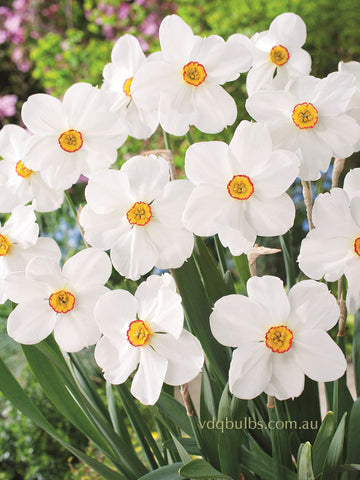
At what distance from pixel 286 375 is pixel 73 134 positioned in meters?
0.29

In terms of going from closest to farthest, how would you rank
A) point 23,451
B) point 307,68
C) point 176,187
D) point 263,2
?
1. point 176,187
2. point 307,68
3. point 23,451
4. point 263,2

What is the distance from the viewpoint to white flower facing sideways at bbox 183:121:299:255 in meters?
0.47

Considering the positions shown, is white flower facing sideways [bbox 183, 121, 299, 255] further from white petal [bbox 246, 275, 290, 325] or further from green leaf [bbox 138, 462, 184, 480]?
green leaf [bbox 138, 462, 184, 480]

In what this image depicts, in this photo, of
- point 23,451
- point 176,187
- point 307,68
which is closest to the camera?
point 176,187

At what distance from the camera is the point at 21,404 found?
0.63m

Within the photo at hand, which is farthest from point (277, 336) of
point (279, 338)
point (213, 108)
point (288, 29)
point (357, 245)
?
point (288, 29)

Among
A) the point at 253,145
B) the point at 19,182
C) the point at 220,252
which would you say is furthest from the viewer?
the point at 220,252

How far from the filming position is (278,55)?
61 centimetres

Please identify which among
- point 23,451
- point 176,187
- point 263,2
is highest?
point 263,2

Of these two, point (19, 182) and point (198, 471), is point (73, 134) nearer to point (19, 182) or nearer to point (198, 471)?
point (19, 182)

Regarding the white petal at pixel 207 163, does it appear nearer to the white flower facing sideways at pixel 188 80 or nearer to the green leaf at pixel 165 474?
the white flower facing sideways at pixel 188 80

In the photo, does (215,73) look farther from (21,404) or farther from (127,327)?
(21,404)

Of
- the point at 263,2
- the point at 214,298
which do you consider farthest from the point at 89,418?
the point at 263,2

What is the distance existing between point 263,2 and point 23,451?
205 centimetres
